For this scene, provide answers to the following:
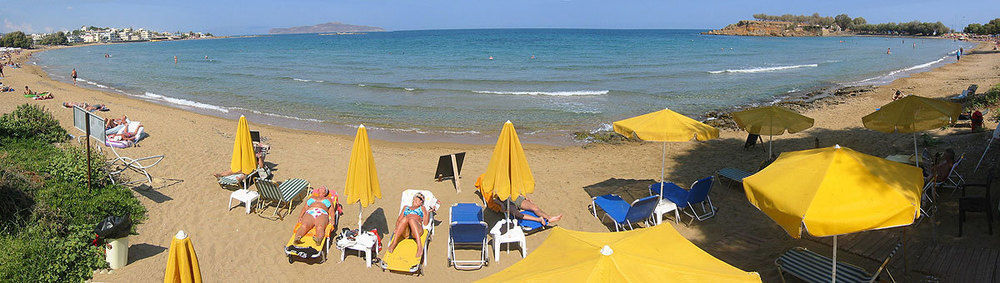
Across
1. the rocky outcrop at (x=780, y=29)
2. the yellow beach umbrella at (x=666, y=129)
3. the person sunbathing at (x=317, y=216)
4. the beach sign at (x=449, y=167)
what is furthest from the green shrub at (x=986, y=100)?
the rocky outcrop at (x=780, y=29)

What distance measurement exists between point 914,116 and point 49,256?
1238cm

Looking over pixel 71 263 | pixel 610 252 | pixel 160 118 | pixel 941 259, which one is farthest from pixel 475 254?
pixel 160 118

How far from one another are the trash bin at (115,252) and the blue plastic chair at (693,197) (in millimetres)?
7695

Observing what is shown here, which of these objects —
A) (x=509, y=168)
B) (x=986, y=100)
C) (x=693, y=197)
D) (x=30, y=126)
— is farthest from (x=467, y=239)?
(x=986, y=100)

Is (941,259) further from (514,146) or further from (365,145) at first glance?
(365,145)

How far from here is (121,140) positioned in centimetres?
1293

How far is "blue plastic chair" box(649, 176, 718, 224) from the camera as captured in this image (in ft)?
27.5

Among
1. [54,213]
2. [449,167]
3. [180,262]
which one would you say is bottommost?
[449,167]

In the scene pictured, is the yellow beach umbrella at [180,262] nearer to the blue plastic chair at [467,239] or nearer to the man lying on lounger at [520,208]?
the blue plastic chair at [467,239]

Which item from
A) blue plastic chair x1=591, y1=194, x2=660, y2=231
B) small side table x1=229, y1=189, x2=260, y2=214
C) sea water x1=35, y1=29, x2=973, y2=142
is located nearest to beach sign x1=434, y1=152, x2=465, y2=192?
blue plastic chair x1=591, y1=194, x2=660, y2=231

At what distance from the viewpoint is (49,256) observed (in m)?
6.03

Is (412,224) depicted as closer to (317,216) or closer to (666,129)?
(317,216)

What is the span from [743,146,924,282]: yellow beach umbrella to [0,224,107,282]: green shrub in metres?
7.82

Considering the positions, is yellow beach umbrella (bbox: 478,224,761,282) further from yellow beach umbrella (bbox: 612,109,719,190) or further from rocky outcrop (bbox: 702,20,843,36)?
rocky outcrop (bbox: 702,20,843,36)
